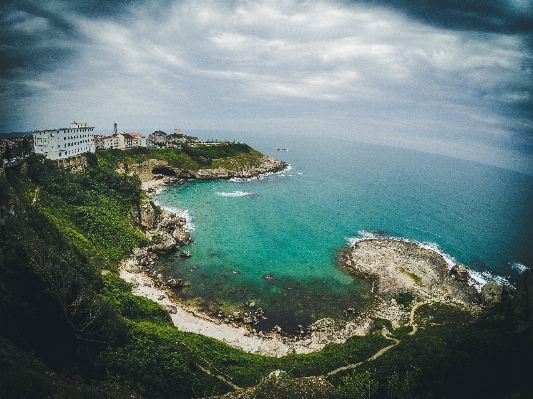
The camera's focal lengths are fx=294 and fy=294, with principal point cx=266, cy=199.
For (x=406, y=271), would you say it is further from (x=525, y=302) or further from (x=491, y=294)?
(x=525, y=302)

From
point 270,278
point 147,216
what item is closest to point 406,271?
point 270,278

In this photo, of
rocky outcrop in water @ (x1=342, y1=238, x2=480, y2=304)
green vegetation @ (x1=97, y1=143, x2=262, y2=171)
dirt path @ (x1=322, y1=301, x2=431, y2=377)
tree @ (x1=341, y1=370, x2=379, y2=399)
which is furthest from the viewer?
green vegetation @ (x1=97, y1=143, x2=262, y2=171)

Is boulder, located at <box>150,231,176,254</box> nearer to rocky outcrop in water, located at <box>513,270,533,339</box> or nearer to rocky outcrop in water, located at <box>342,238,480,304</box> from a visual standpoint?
rocky outcrop in water, located at <box>342,238,480,304</box>

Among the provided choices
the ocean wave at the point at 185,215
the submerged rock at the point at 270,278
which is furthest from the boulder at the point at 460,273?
the ocean wave at the point at 185,215

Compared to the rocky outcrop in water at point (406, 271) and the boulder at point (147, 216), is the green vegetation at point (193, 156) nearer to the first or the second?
the boulder at point (147, 216)

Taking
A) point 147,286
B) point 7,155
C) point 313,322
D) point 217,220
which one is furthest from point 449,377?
point 7,155

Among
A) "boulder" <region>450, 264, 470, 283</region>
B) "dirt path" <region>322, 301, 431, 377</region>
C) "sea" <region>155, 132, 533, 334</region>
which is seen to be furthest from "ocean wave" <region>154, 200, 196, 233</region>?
"boulder" <region>450, 264, 470, 283</region>

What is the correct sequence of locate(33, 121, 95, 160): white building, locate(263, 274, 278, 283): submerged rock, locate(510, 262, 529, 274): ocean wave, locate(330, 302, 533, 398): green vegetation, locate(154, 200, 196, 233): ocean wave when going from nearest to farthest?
locate(330, 302, 533, 398): green vegetation
locate(263, 274, 278, 283): submerged rock
locate(510, 262, 529, 274): ocean wave
locate(33, 121, 95, 160): white building
locate(154, 200, 196, 233): ocean wave

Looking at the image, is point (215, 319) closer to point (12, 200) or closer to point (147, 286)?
point (147, 286)
